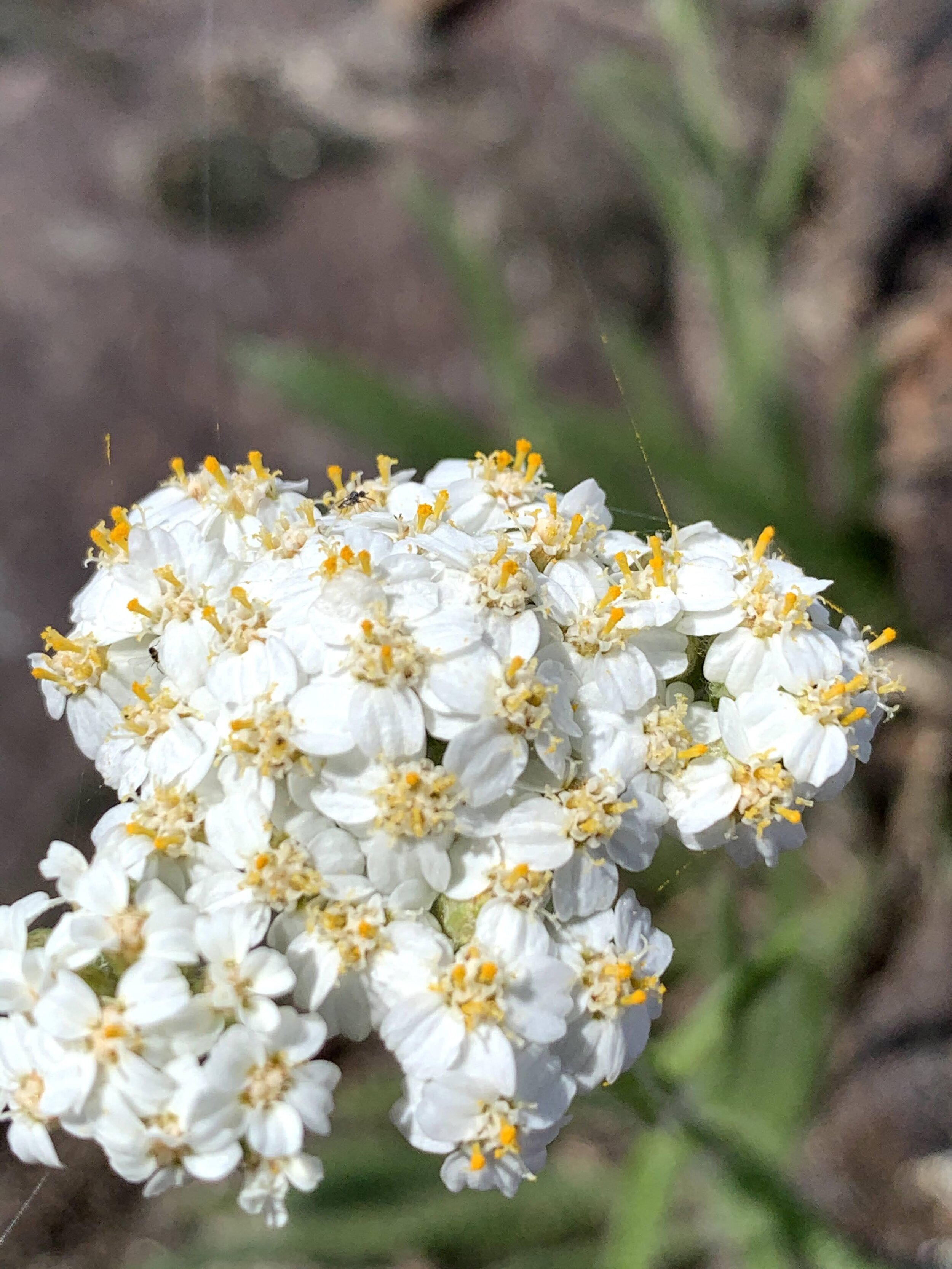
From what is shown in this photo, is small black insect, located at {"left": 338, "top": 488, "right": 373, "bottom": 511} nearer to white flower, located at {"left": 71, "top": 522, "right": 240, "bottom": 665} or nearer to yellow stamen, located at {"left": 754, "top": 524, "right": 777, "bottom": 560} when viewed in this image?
white flower, located at {"left": 71, "top": 522, "right": 240, "bottom": 665}

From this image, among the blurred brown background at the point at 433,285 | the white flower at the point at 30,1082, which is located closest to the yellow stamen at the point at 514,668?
the white flower at the point at 30,1082

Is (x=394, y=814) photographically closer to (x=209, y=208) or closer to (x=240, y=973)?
(x=240, y=973)

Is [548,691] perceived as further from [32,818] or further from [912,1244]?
[32,818]

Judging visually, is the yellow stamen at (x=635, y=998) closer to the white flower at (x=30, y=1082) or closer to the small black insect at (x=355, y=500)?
the white flower at (x=30, y=1082)

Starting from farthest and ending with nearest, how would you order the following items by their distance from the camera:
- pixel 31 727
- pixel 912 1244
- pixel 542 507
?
1. pixel 31 727
2. pixel 912 1244
3. pixel 542 507

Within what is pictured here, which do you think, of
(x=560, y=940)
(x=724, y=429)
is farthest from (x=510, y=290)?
(x=560, y=940)

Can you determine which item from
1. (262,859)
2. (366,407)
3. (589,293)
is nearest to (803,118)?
(589,293)

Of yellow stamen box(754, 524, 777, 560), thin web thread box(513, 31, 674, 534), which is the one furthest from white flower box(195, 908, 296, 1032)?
thin web thread box(513, 31, 674, 534)
